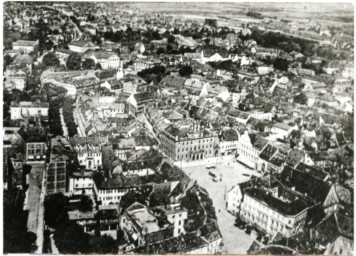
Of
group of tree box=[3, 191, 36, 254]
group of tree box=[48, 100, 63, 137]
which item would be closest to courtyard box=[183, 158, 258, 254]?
group of tree box=[48, 100, 63, 137]

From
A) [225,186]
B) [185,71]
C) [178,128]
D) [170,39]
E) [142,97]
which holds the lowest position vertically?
[225,186]

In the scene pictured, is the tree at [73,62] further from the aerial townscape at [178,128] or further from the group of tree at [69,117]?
the group of tree at [69,117]

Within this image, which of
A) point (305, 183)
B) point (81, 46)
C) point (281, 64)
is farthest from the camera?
point (281, 64)

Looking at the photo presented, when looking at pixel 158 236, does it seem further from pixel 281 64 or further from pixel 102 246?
pixel 281 64

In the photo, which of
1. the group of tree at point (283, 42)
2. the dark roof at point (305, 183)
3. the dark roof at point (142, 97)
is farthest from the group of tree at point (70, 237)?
the group of tree at point (283, 42)

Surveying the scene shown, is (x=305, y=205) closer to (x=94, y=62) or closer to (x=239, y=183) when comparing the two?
(x=239, y=183)

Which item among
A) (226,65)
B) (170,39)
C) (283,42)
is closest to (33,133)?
(170,39)
